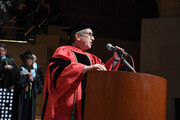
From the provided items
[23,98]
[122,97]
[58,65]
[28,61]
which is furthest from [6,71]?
[122,97]

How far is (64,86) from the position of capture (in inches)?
119

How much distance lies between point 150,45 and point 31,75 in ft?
10.9

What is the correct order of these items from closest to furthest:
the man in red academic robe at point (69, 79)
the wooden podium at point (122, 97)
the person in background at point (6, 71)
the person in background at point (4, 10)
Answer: the wooden podium at point (122, 97), the man in red academic robe at point (69, 79), the person in background at point (6, 71), the person in background at point (4, 10)

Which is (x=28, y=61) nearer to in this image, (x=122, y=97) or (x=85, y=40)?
(x=85, y=40)

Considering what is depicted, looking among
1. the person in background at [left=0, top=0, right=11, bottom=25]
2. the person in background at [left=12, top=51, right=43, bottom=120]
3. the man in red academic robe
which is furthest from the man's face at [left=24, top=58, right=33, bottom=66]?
the man in red academic robe

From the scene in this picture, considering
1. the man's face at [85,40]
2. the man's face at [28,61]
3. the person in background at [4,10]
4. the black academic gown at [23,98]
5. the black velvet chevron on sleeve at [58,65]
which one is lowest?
the black academic gown at [23,98]

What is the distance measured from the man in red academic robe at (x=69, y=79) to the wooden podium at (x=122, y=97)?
0.36 meters

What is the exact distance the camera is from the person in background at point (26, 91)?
684 cm

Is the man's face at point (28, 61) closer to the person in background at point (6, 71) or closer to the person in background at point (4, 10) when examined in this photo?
the person in background at point (6, 71)

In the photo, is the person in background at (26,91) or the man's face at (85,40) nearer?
the man's face at (85,40)

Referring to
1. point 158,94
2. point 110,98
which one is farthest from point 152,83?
point 110,98

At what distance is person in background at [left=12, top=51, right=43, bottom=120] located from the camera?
6.84 metres

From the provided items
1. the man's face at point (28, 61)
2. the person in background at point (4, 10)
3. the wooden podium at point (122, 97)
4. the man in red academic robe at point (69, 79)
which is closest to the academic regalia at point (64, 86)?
the man in red academic robe at point (69, 79)

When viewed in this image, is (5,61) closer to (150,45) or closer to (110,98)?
(150,45)
